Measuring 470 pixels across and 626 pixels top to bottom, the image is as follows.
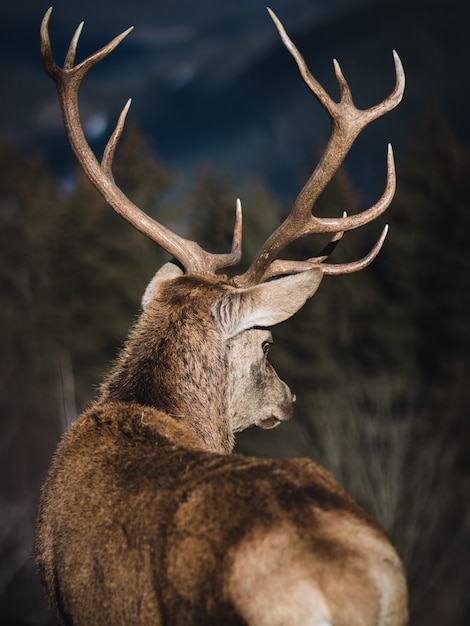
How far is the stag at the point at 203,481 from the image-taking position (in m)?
2.68

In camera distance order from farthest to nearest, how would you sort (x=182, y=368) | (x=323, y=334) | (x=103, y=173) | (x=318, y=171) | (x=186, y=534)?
1. (x=323, y=334)
2. (x=103, y=173)
3. (x=318, y=171)
4. (x=182, y=368)
5. (x=186, y=534)

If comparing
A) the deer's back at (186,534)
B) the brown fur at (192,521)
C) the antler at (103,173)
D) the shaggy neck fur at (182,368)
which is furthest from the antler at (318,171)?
the deer's back at (186,534)

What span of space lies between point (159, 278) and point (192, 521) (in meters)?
2.25

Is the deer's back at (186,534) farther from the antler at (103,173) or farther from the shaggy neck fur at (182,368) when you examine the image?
the antler at (103,173)

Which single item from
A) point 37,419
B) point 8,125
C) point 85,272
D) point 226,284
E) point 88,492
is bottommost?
point 88,492

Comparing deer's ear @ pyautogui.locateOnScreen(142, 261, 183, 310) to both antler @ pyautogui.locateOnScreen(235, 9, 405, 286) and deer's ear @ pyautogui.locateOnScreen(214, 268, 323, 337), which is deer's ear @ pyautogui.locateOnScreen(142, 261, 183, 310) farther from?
deer's ear @ pyautogui.locateOnScreen(214, 268, 323, 337)

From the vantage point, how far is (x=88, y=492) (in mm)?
3482

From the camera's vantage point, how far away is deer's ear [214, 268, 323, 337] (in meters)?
4.06

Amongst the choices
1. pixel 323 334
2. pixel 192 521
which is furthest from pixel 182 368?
pixel 323 334

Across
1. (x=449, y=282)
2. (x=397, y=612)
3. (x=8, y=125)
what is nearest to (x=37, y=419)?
(x=449, y=282)

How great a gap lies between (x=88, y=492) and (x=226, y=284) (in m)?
1.53

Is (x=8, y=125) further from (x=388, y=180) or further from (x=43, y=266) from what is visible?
(x=388, y=180)

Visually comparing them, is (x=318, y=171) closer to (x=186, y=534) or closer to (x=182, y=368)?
(x=182, y=368)

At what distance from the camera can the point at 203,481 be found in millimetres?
3037
